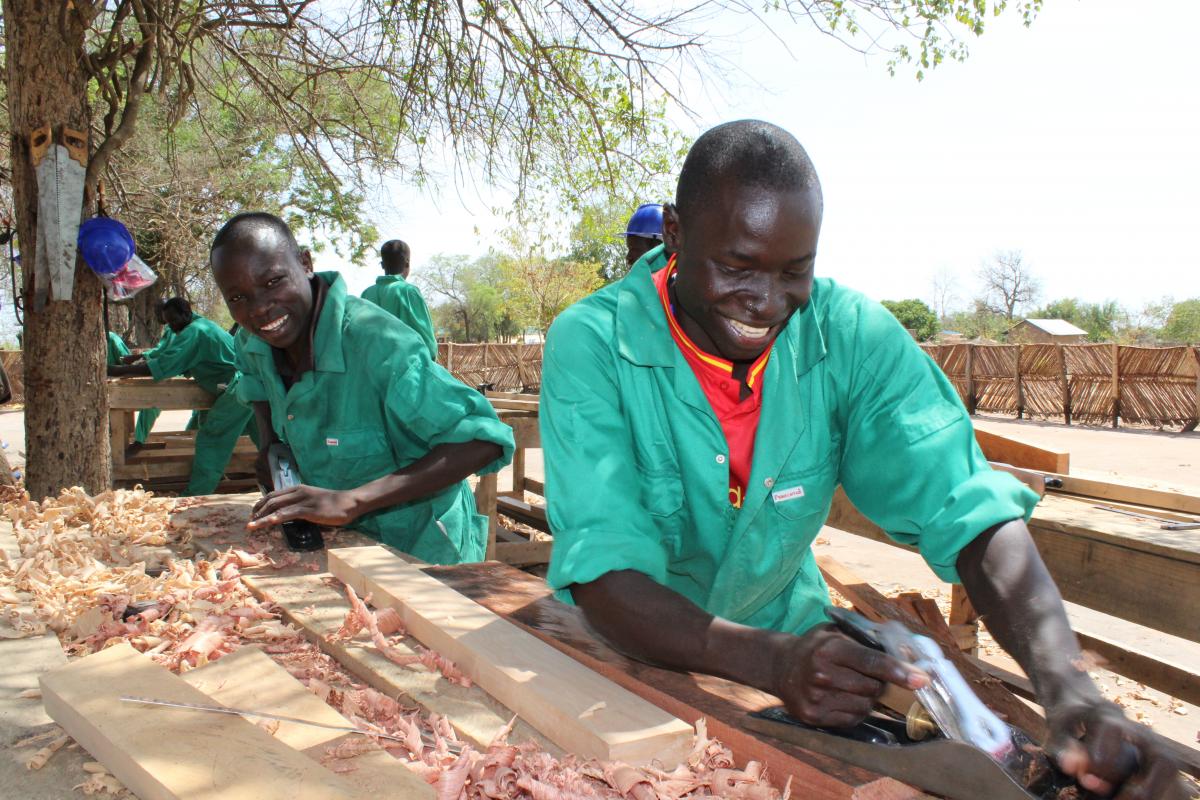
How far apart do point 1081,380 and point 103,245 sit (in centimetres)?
1936

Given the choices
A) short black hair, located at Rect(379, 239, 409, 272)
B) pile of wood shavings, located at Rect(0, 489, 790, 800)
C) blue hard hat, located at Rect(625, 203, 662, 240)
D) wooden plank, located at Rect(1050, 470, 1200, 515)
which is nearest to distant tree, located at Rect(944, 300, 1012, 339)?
short black hair, located at Rect(379, 239, 409, 272)

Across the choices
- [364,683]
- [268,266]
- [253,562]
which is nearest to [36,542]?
[253,562]

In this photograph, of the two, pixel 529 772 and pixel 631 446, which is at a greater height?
pixel 631 446

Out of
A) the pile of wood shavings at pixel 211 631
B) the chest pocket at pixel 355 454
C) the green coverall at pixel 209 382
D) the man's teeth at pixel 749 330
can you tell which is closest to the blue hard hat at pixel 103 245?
the pile of wood shavings at pixel 211 631

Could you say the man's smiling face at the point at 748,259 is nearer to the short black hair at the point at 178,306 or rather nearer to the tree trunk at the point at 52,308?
the tree trunk at the point at 52,308

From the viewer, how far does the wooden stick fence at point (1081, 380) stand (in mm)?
17031

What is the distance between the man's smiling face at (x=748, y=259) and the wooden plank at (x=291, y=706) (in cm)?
94

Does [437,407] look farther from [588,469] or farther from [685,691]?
[685,691]

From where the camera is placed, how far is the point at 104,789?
49.1 inches

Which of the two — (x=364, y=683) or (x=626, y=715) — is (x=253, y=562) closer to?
(x=364, y=683)

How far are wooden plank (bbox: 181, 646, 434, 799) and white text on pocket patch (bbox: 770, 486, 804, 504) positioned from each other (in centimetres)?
90

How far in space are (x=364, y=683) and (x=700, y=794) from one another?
2.41 feet

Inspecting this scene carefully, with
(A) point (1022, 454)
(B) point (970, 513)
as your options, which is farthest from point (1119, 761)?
(A) point (1022, 454)

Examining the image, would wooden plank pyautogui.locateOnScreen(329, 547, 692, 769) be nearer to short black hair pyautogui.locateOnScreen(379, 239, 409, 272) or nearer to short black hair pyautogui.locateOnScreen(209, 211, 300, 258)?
short black hair pyautogui.locateOnScreen(209, 211, 300, 258)
